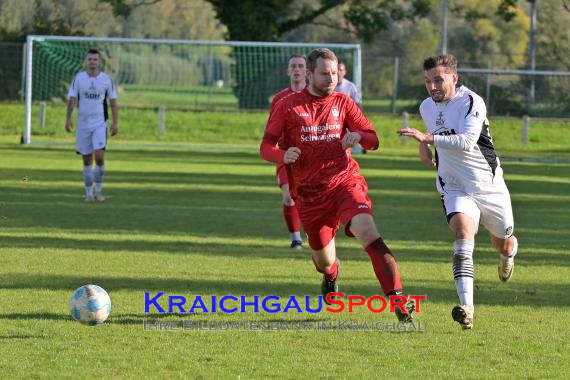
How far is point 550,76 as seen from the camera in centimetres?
3198

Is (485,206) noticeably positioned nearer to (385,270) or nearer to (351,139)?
(385,270)

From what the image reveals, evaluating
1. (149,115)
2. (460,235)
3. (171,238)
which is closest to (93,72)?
(171,238)

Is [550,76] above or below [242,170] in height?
above

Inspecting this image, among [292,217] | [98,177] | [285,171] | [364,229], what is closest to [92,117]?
[98,177]

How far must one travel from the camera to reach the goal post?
3522 cm

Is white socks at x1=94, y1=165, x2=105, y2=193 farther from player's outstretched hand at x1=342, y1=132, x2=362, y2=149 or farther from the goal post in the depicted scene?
the goal post

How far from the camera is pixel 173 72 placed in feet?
132

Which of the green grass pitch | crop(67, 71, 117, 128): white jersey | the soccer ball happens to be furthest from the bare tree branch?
the soccer ball

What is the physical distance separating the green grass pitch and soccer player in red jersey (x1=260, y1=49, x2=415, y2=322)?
2.83 feet

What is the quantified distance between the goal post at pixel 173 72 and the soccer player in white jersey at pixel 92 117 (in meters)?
16.2

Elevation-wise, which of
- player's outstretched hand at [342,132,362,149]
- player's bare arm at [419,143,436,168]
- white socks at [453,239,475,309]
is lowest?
white socks at [453,239,475,309]

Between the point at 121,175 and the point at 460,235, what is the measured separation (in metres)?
15.5

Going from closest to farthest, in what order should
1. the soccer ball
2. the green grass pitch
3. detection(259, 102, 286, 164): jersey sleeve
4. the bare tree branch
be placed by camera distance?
1. the green grass pitch
2. the soccer ball
3. detection(259, 102, 286, 164): jersey sleeve
4. the bare tree branch

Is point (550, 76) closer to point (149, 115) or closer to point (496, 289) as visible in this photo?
point (149, 115)
